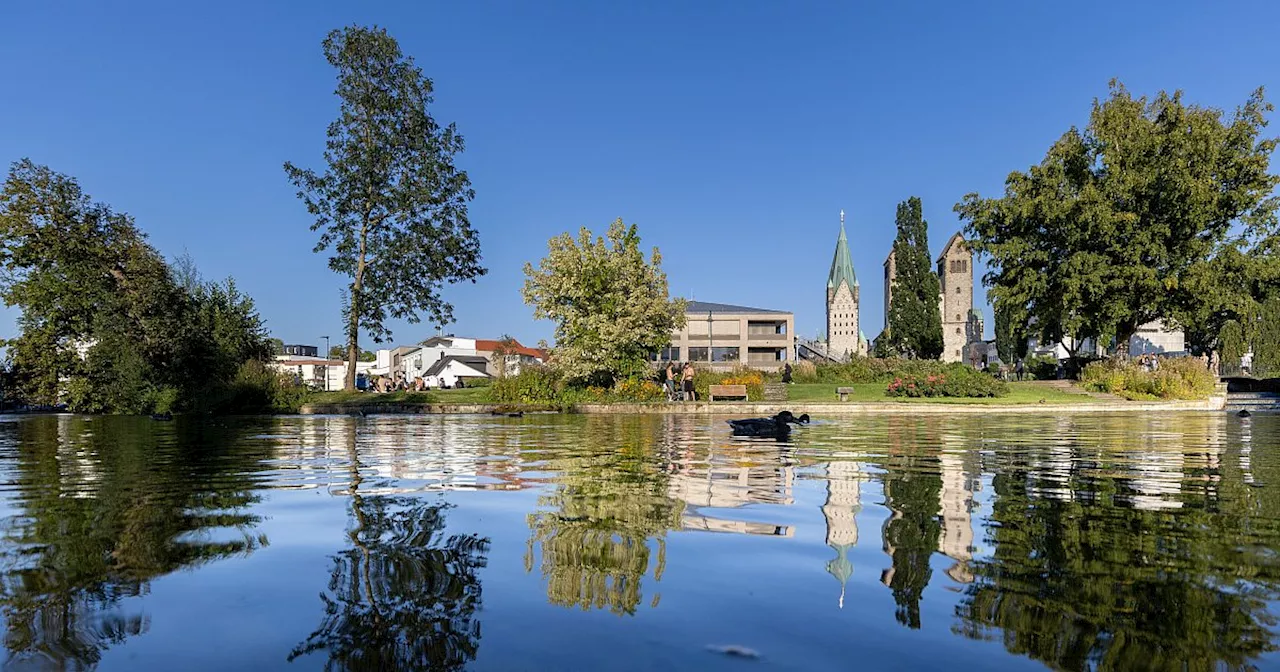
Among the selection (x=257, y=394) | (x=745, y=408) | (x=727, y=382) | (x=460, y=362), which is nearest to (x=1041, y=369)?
(x=727, y=382)

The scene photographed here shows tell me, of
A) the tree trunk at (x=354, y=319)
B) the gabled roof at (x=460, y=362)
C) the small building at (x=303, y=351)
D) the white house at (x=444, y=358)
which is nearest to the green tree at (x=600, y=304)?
the tree trunk at (x=354, y=319)

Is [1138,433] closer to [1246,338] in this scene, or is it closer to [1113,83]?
[1113,83]

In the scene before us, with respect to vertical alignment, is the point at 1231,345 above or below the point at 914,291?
below

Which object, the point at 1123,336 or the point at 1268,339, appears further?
the point at 1268,339

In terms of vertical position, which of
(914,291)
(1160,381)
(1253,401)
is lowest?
(1253,401)

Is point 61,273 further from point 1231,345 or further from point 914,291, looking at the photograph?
point 1231,345

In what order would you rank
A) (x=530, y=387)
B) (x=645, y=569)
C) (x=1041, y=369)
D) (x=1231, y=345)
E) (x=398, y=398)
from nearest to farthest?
(x=645, y=569) → (x=530, y=387) → (x=398, y=398) → (x=1041, y=369) → (x=1231, y=345)

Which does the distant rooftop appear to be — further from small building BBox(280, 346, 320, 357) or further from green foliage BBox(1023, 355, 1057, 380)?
small building BBox(280, 346, 320, 357)

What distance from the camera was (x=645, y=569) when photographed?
12.2ft

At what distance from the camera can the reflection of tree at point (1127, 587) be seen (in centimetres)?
254

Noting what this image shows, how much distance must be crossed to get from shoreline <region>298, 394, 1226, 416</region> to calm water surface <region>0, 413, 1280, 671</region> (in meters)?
18.3

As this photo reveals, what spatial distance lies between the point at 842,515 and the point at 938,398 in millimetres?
27445

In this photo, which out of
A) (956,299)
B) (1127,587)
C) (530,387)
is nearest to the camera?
(1127,587)

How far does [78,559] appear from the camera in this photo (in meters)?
4.02
